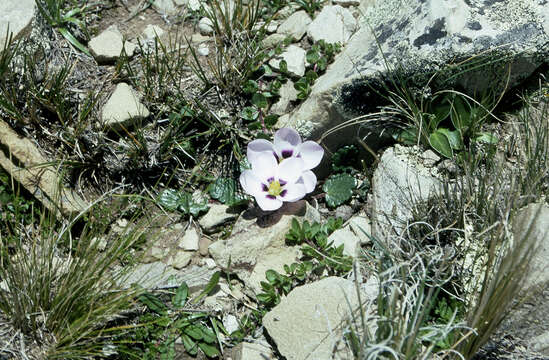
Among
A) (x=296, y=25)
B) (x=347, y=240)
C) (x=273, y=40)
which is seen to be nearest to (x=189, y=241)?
(x=347, y=240)

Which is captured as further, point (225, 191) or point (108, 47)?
point (108, 47)

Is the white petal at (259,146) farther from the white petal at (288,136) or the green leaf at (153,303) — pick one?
the green leaf at (153,303)

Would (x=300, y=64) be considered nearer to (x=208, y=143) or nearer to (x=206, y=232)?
(x=208, y=143)

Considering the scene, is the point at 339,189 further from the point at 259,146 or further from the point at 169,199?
the point at 169,199

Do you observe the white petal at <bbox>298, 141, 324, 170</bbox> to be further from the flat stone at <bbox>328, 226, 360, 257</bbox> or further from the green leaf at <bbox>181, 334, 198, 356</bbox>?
the green leaf at <bbox>181, 334, 198, 356</bbox>

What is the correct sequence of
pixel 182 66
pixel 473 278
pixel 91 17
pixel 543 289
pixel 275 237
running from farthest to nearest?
pixel 91 17, pixel 182 66, pixel 275 237, pixel 473 278, pixel 543 289

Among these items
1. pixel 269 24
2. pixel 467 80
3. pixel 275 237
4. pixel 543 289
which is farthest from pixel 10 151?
pixel 543 289
